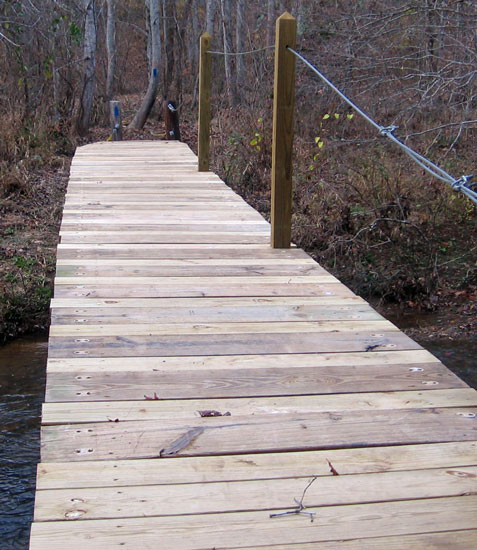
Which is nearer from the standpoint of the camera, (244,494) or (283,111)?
(244,494)

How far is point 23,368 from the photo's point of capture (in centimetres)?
551

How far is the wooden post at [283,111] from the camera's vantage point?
12.6 feet

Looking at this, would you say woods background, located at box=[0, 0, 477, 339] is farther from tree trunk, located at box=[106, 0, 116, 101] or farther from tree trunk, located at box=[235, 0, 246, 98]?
tree trunk, located at box=[106, 0, 116, 101]

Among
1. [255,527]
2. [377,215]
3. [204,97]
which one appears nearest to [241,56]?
[377,215]

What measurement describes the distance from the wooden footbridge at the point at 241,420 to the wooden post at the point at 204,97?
308 centimetres

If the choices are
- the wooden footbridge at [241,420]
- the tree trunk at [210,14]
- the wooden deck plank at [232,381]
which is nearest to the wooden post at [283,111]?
the wooden footbridge at [241,420]

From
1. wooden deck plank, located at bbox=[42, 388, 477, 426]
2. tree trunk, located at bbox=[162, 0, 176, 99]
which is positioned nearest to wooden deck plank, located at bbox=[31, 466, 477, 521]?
wooden deck plank, located at bbox=[42, 388, 477, 426]

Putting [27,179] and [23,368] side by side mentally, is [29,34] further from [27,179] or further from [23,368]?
[23,368]

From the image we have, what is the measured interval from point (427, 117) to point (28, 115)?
224 inches

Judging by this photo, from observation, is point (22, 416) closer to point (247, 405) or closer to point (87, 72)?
point (247, 405)

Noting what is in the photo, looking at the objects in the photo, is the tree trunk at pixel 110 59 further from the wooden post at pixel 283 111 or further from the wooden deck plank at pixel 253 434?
the wooden deck plank at pixel 253 434

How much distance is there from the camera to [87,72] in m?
12.6

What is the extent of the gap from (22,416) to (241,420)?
3097 mm

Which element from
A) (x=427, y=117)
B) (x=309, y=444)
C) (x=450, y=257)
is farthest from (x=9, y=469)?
(x=427, y=117)
